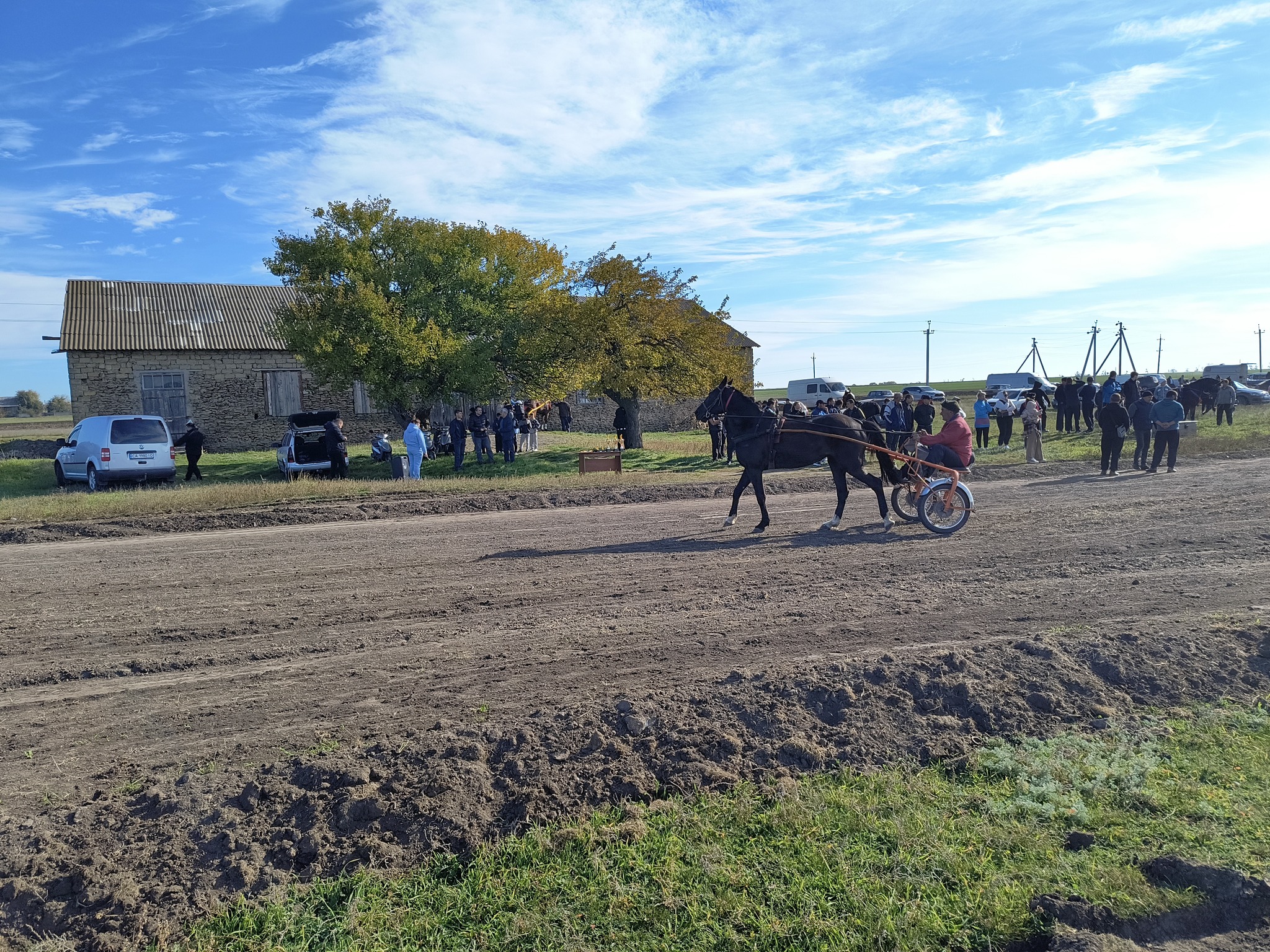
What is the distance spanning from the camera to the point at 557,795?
4.63 metres

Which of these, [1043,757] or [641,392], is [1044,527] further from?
[641,392]

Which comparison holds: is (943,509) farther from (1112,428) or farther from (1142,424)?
(1142,424)

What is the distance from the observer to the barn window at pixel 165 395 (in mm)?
30828

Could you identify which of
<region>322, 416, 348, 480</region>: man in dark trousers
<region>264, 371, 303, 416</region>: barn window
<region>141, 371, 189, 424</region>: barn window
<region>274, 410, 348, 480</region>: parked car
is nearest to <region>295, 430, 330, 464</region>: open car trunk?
<region>274, 410, 348, 480</region>: parked car

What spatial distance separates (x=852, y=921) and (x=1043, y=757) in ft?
6.64

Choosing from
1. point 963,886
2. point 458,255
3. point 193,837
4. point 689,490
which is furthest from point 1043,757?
point 458,255

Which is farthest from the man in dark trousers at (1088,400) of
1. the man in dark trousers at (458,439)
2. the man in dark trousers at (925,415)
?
the man in dark trousers at (458,439)

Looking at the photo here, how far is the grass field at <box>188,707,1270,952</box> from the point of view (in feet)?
11.8

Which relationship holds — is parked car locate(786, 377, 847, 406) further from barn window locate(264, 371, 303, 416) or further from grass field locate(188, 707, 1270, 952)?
grass field locate(188, 707, 1270, 952)

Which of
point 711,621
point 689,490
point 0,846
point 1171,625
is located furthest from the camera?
point 689,490

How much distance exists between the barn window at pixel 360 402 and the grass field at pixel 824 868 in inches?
1240

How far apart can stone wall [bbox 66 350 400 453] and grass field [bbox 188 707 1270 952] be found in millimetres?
29358

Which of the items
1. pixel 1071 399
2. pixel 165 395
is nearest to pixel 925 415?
pixel 1071 399

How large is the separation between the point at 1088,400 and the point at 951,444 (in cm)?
1920
